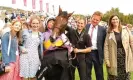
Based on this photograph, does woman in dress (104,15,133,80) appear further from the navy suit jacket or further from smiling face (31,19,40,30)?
smiling face (31,19,40,30)

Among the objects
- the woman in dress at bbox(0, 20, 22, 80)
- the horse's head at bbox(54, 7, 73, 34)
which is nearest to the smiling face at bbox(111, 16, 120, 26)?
the horse's head at bbox(54, 7, 73, 34)

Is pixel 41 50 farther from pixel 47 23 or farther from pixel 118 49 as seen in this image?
pixel 118 49

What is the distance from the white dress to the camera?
22.0ft

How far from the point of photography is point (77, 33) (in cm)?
721

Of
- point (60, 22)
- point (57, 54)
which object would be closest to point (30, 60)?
point (57, 54)

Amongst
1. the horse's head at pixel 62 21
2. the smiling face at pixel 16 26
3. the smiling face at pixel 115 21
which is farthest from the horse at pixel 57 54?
the smiling face at pixel 115 21

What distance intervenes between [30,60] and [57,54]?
884 millimetres

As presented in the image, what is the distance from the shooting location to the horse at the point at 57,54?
19.7 feet

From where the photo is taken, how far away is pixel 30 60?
6.73 m

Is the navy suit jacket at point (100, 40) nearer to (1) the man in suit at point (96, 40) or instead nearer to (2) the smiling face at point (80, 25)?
(1) the man in suit at point (96, 40)

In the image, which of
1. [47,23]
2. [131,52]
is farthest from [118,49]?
[47,23]

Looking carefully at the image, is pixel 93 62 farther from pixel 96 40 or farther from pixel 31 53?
pixel 31 53

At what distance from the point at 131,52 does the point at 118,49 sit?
26 cm

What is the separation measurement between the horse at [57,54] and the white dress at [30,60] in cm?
57
